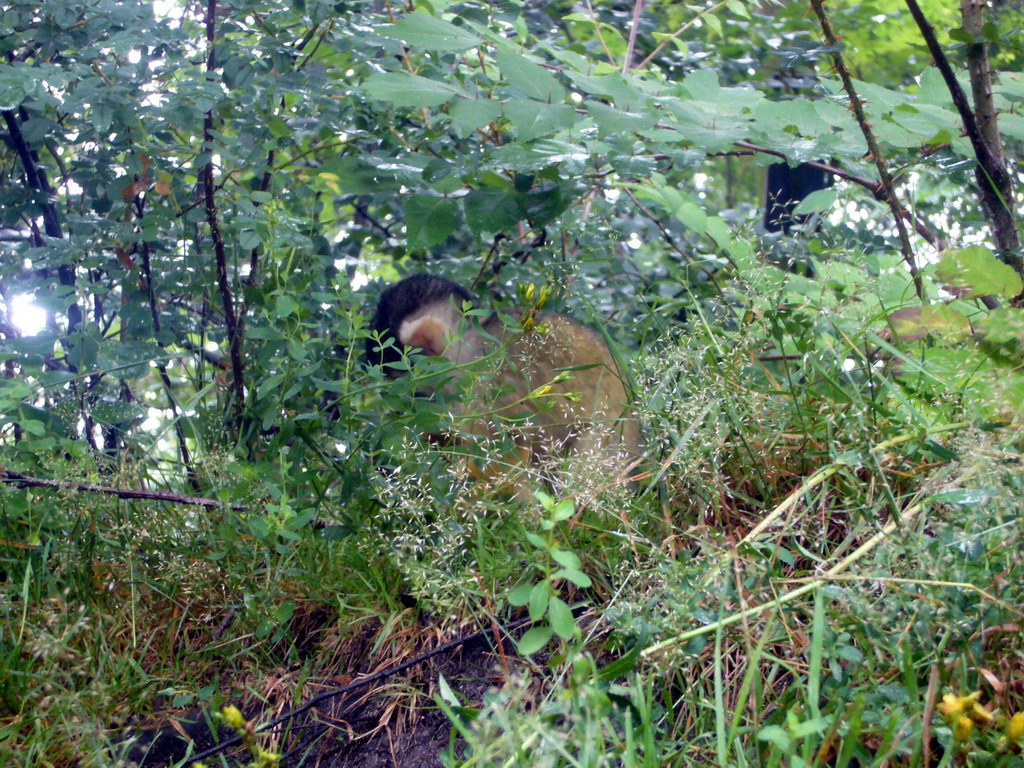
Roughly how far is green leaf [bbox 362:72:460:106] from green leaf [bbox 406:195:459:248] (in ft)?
1.33

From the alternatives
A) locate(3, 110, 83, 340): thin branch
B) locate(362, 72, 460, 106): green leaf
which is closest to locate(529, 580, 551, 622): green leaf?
locate(362, 72, 460, 106): green leaf

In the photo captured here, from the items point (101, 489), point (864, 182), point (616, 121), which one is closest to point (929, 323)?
point (864, 182)

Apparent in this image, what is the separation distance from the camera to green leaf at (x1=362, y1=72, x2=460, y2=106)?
185cm

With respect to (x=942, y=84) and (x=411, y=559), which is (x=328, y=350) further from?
(x=942, y=84)

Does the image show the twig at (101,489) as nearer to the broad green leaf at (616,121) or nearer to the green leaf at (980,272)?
the broad green leaf at (616,121)

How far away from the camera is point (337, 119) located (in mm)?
2717

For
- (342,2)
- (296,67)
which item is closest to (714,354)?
(342,2)

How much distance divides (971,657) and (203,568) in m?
1.70

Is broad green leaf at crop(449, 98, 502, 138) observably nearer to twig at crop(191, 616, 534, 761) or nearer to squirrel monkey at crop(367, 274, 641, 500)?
squirrel monkey at crop(367, 274, 641, 500)

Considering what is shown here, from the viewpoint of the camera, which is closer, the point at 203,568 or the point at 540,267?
the point at 203,568

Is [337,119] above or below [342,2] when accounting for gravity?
below

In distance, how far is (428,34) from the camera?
74.7 inches

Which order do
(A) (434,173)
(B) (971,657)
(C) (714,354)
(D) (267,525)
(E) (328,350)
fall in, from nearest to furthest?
1. (B) (971,657)
2. (D) (267,525)
3. (C) (714,354)
4. (A) (434,173)
5. (E) (328,350)

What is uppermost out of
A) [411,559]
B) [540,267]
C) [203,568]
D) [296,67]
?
[296,67]
